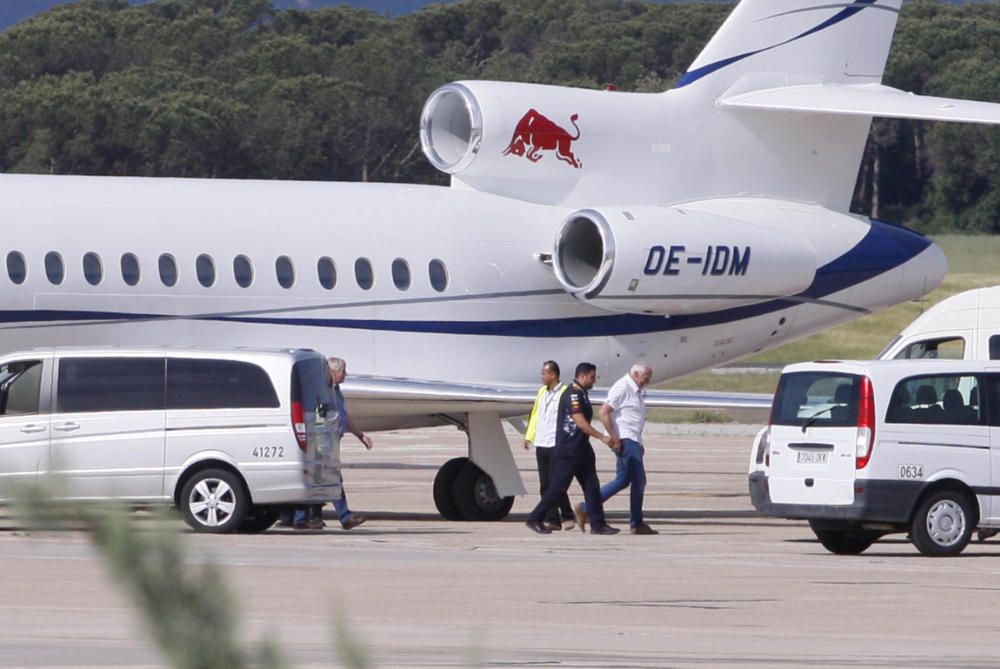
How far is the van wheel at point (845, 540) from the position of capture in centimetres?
1466

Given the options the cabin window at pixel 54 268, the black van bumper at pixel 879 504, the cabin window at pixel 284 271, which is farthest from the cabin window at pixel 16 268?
the black van bumper at pixel 879 504

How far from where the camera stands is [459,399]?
17.9 metres

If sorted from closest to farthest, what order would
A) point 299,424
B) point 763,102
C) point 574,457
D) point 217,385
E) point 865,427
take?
point 865,427
point 299,424
point 217,385
point 574,457
point 763,102

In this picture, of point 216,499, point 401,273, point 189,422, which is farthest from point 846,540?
point 401,273

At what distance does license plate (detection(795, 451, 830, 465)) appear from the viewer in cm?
1412

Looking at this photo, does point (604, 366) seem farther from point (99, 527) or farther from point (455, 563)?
point (99, 527)

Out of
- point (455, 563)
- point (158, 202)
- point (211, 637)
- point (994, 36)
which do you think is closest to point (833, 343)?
point (994, 36)

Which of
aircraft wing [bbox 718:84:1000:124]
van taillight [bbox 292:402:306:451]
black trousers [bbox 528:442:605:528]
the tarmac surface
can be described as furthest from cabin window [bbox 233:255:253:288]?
aircraft wing [bbox 718:84:1000:124]

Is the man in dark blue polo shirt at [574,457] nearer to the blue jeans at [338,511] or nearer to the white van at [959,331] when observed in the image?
the blue jeans at [338,511]

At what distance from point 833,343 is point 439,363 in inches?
1397

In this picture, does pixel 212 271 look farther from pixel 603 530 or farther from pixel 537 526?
pixel 603 530

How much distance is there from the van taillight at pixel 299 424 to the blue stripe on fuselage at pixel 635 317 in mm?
3281

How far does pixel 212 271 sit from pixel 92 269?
114cm

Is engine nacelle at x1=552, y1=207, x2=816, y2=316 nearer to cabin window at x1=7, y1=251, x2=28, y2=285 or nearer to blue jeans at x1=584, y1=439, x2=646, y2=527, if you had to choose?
blue jeans at x1=584, y1=439, x2=646, y2=527
